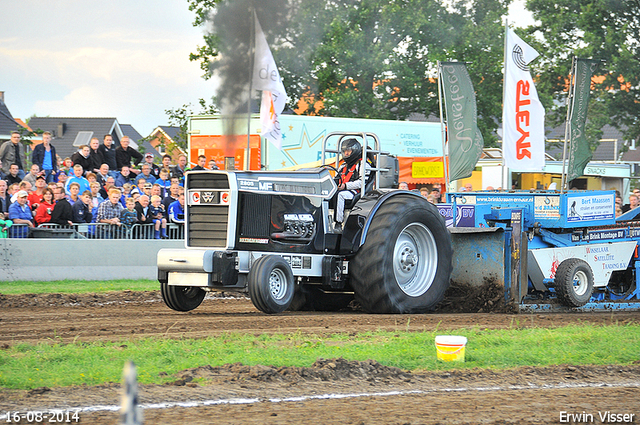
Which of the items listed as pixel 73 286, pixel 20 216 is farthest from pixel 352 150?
pixel 20 216

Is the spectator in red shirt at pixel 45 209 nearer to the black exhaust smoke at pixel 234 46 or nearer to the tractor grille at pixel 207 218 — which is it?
the black exhaust smoke at pixel 234 46

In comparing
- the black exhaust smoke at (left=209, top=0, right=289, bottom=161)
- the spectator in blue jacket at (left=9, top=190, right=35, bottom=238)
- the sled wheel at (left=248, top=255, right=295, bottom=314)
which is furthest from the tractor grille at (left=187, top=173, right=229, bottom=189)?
the spectator in blue jacket at (left=9, top=190, right=35, bottom=238)

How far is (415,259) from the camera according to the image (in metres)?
9.79

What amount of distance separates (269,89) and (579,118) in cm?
698

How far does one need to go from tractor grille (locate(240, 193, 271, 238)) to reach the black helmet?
1.22 meters

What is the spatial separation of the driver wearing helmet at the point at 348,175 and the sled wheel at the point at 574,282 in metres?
2.80

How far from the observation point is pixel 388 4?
33844 mm

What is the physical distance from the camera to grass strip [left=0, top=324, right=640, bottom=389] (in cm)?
548

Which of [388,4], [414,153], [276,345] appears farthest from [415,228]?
[388,4]

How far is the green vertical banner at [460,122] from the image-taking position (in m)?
16.1

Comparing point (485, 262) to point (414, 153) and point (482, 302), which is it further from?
point (414, 153)

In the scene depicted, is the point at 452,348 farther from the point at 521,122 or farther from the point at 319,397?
the point at 521,122

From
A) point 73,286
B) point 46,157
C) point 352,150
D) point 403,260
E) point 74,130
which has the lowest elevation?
point 73,286

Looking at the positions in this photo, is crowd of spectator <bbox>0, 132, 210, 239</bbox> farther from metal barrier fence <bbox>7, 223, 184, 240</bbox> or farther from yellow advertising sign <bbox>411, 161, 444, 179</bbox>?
yellow advertising sign <bbox>411, 161, 444, 179</bbox>
